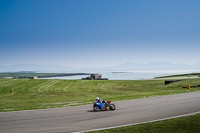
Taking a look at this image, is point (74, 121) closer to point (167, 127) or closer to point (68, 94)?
point (167, 127)

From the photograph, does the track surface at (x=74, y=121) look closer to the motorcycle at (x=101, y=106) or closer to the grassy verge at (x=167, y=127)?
the grassy verge at (x=167, y=127)

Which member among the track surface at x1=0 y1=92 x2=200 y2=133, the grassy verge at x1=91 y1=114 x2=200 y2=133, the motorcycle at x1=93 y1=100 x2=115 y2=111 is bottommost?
the track surface at x1=0 y1=92 x2=200 y2=133

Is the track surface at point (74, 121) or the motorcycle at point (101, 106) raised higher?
the motorcycle at point (101, 106)

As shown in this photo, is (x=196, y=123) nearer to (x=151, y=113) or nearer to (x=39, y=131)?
(x=151, y=113)

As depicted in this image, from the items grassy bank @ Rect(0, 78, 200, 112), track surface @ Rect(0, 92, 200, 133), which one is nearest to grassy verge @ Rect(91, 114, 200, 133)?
track surface @ Rect(0, 92, 200, 133)

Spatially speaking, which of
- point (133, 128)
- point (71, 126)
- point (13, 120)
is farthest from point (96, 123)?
point (13, 120)

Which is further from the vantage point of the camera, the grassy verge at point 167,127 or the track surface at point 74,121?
the track surface at point 74,121

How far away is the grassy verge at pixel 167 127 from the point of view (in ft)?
32.8

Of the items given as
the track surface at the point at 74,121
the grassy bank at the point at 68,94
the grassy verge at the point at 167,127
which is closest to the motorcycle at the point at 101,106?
the track surface at the point at 74,121

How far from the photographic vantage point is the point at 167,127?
10.6 m

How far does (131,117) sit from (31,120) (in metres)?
6.54

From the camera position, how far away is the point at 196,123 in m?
11.2

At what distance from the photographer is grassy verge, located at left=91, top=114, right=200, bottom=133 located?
9992mm

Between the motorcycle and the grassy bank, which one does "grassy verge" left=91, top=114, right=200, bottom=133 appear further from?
the grassy bank
